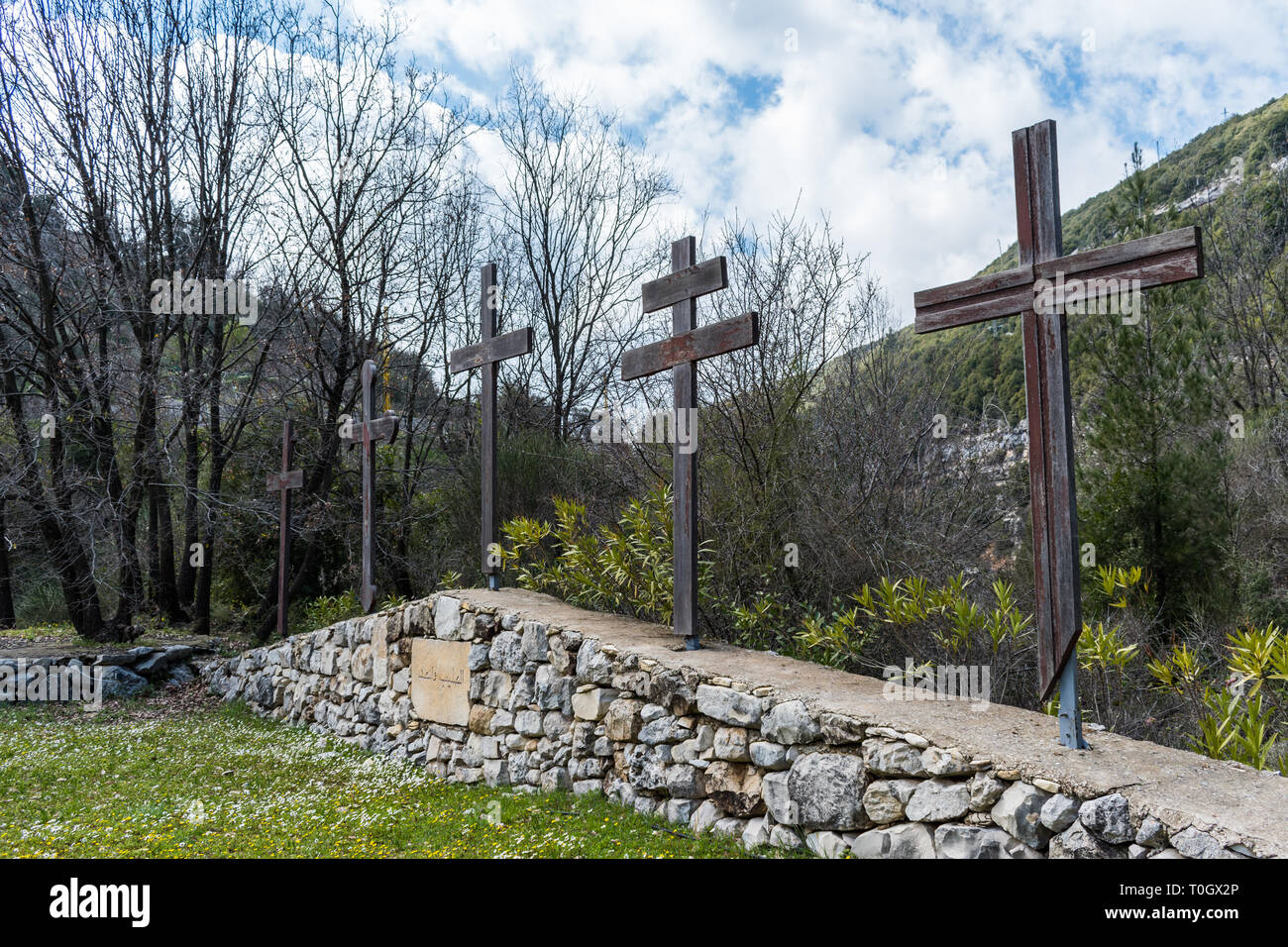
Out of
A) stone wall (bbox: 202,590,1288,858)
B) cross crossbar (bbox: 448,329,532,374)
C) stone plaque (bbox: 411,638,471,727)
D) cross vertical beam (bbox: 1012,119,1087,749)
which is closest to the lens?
stone wall (bbox: 202,590,1288,858)

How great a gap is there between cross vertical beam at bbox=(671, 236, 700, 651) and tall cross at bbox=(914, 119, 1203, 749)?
2.14m

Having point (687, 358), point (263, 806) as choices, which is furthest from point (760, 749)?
point (263, 806)

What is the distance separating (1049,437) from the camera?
371 centimetres

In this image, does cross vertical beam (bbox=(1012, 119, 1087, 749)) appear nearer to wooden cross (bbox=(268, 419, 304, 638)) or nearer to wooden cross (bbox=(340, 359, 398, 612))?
wooden cross (bbox=(340, 359, 398, 612))

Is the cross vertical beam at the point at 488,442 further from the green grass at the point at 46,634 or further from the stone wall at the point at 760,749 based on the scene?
the green grass at the point at 46,634

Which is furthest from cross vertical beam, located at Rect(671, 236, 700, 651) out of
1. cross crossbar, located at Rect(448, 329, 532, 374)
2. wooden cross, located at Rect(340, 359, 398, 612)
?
wooden cross, located at Rect(340, 359, 398, 612)

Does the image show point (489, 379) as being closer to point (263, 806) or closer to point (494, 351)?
point (494, 351)

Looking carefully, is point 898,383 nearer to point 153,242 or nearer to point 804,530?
point 804,530

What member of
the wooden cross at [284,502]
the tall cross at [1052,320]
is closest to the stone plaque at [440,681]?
the wooden cross at [284,502]

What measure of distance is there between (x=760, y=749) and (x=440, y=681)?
353 centimetres

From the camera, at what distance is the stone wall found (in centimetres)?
305

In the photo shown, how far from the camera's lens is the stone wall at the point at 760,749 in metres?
3.05

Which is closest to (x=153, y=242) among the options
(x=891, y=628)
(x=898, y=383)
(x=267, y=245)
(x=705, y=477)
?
(x=267, y=245)
